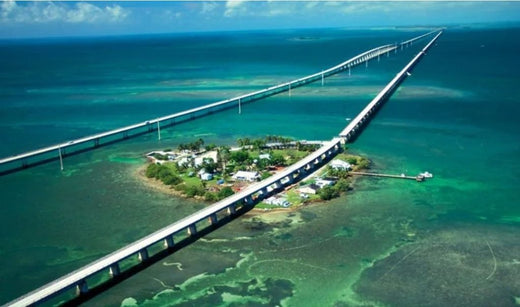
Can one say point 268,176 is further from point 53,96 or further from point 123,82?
point 123,82

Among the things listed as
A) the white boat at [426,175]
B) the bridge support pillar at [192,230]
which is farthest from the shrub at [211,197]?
the white boat at [426,175]

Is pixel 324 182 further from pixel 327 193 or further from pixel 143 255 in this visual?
pixel 143 255

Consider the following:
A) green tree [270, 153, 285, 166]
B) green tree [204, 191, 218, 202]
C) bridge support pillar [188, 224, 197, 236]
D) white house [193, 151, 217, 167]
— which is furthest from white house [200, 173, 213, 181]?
bridge support pillar [188, 224, 197, 236]

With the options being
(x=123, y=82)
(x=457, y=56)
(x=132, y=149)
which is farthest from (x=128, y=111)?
(x=457, y=56)

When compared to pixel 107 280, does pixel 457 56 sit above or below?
above

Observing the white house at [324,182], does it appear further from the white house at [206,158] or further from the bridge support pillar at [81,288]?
the bridge support pillar at [81,288]

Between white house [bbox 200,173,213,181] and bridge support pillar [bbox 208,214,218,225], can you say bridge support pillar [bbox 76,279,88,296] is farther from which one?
white house [bbox 200,173,213,181]
